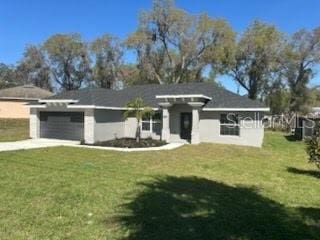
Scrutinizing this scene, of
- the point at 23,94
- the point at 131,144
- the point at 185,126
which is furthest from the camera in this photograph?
the point at 23,94

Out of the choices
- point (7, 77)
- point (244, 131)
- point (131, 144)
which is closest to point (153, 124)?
point (131, 144)

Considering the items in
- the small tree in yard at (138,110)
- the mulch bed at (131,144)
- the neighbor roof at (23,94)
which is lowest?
the mulch bed at (131,144)

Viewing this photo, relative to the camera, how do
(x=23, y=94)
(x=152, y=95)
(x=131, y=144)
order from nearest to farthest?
(x=131, y=144), (x=152, y=95), (x=23, y=94)

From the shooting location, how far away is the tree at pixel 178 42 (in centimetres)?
4634

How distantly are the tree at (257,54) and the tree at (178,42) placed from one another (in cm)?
223

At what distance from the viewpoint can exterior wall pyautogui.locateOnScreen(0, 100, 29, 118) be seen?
1650 inches

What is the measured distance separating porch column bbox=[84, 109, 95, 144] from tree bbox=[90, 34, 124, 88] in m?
31.7

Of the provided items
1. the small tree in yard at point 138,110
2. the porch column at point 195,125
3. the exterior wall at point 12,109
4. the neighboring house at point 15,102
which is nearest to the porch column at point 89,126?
the small tree in yard at point 138,110

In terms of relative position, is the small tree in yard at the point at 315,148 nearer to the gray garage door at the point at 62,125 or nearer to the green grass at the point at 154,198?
the green grass at the point at 154,198

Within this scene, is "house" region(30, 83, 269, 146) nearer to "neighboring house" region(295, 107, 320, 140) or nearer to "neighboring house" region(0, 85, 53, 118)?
"neighboring house" region(295, 107, 320, 140)

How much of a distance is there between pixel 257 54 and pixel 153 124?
27.1 m

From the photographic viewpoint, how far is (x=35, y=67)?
62.8 meters

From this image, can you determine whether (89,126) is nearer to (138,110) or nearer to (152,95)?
(138,110)

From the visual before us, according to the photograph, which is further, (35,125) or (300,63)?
(300,63)
